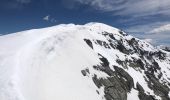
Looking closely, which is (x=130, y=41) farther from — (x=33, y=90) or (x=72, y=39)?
(x=33, y=90)

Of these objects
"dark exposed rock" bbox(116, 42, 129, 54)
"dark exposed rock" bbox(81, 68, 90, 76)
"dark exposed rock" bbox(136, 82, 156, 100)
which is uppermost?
"dark exposed rock" bbox(116, 42, 129, 54)

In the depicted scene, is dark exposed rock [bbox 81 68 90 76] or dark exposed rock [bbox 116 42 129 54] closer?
dark exposed rock [bbox 81 68 90 76]

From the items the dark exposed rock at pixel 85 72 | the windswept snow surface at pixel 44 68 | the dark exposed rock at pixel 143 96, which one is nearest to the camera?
the windswept snow surface at pixel 44 68

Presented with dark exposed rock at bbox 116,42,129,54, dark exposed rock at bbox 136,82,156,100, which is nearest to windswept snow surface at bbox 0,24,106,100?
dark exposed rock at bbox 136,82,156,100

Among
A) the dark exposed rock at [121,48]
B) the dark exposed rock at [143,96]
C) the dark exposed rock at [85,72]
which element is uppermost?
the dark exposed rock at [121,48]

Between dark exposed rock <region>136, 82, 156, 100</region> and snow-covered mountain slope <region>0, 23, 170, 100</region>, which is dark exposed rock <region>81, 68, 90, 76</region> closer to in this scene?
snow-covered mountain slope <region>0, 23, 170, 100</region>

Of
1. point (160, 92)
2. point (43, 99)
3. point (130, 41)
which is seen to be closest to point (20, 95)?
point (43, 99)

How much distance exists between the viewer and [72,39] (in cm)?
7056

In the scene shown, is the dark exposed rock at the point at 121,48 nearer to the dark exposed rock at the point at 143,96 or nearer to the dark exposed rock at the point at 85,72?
the dark exposed rock at the point at 143,96

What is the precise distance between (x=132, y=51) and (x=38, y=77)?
101252 millimetres

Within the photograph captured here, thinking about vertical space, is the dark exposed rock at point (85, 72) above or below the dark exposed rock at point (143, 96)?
above

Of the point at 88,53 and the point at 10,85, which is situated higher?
the point at 88,53

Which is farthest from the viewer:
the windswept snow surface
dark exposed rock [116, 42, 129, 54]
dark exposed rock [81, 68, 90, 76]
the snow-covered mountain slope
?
dark exposed rock [116, 42, 129, 54]

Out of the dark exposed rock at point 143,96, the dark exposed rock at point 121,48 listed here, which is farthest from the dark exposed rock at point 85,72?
the dark exposed rock at point 121,48
